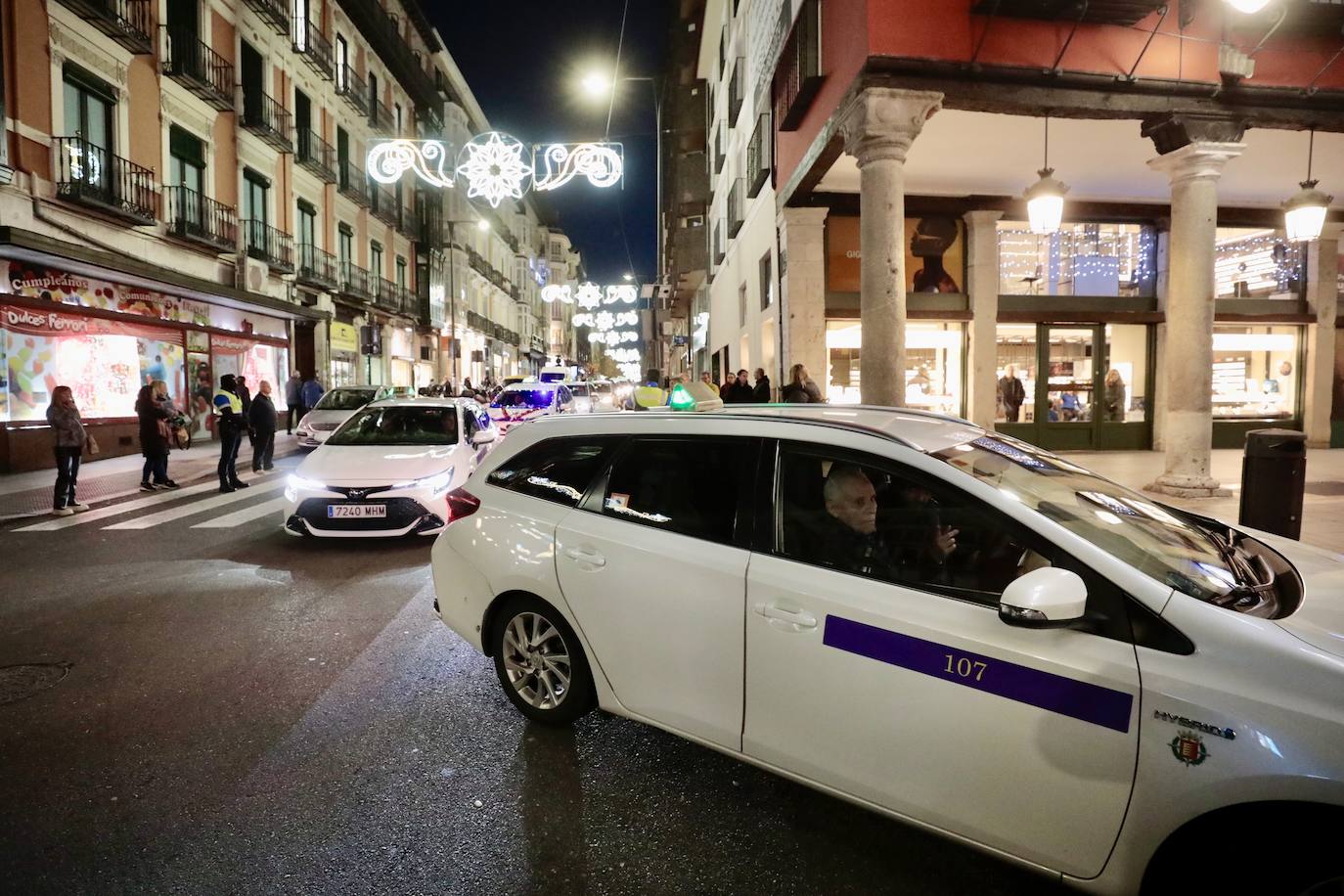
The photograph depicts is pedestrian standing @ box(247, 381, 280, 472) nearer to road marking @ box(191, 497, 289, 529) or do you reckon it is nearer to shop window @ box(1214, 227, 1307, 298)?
road marking @ box(191, 497, 289, 529)

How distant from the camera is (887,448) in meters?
2.67

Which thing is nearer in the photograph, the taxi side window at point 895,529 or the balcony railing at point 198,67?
the taxi side window at point 895,529

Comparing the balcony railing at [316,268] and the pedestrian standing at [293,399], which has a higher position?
the balcony railing at [316,268]

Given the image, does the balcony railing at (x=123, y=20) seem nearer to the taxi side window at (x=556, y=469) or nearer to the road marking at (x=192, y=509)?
the road marking at (x=192, y=509)

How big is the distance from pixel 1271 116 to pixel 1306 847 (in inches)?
415

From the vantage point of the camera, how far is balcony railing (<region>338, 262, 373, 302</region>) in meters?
27.9

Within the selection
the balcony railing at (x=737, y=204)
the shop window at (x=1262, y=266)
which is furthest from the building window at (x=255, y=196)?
the shop window at (x=1262, y=266)

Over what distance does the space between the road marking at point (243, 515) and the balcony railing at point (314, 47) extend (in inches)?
798

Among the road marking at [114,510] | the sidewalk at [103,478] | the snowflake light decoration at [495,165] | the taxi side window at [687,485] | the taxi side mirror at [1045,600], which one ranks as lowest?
the road marking at [114,510]

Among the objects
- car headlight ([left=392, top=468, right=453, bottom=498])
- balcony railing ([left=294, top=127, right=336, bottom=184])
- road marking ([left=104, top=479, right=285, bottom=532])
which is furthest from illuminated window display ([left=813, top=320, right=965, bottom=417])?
balcony railing ([left=294, top=127, right=336, bottom=184])

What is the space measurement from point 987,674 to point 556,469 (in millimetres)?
2250

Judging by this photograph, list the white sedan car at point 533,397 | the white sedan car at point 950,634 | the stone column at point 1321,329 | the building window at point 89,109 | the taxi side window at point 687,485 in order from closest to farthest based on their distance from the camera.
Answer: the white sedan car at point 950,634, the taxi side window at point 687,485, the building window at point 89,109, the stone column at point 1321,329, the white sedan car at point 533,397

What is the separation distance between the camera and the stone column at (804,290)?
1332 centimetres

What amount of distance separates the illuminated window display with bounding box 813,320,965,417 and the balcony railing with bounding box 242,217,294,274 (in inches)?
674
